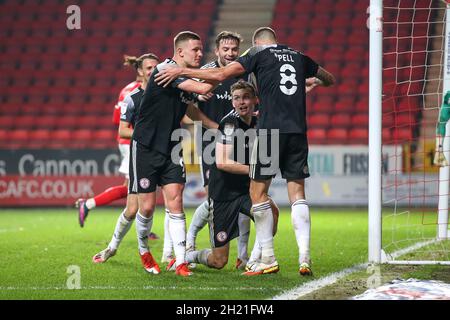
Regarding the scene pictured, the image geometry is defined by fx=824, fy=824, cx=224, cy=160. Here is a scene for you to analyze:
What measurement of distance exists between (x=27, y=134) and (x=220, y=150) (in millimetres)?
11713

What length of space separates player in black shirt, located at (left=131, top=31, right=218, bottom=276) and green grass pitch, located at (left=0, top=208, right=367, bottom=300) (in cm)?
45

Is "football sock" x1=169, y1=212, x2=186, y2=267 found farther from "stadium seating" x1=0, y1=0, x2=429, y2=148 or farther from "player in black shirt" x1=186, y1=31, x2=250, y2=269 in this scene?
"stadium seating" x1=0, y1=0, x2=429, y2=148

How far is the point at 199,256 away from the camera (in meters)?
7.04

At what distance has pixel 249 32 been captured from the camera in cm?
2066

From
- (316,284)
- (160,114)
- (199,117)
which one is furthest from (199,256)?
(316,284)

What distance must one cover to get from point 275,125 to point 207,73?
655 mm

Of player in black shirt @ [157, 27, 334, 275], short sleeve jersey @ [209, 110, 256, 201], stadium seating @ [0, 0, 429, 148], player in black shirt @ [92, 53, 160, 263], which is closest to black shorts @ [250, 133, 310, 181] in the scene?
player in black shirt @ [157, 27, 334, 275]

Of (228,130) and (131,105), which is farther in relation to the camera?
(131,105)

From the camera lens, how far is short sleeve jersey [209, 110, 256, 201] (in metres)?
6.85

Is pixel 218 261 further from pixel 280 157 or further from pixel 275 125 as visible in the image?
pixel 275 125

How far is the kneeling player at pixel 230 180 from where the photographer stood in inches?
269

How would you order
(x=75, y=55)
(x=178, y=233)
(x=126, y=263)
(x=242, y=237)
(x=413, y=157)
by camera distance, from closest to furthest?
(x=178, y=233) → (x=242, y=237) → (x=126, y=263) → (x=413, y=157) → (x=75, y=55)
